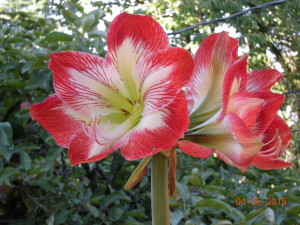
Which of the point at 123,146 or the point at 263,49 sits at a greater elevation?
the point at 123,146

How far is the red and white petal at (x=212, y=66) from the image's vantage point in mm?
368

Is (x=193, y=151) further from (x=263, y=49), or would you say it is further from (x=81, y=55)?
(x=263, y=49)

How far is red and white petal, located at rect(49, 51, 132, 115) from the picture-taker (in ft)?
1.25

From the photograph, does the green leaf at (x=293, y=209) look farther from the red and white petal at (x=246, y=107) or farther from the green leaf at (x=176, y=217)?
the red and white petal at (x=246, y=107)

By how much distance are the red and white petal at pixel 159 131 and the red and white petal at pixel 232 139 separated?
0.03 metres

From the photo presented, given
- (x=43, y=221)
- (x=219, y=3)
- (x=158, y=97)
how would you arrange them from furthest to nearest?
(x=219, y=3) < (x=43, y=221) < (x=158, y=97)

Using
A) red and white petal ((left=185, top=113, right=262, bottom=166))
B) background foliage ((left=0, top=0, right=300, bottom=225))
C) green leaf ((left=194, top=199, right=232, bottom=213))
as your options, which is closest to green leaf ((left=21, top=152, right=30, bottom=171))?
background foliage ((left=0, top=0, right=300, bottom=225))

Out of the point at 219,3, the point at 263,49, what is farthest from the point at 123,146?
the point at 263,49

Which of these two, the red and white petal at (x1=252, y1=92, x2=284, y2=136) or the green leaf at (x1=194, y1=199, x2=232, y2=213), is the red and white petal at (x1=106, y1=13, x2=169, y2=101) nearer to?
the red and white petal at (x1=252, y1=92, x2=284, y2=136)

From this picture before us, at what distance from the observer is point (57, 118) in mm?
400

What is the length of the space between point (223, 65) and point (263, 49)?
14.1 feet

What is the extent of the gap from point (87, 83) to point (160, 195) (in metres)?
0.15

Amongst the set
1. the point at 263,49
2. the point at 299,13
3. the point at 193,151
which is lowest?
the point at 263,49

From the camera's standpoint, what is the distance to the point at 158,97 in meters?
0.35
